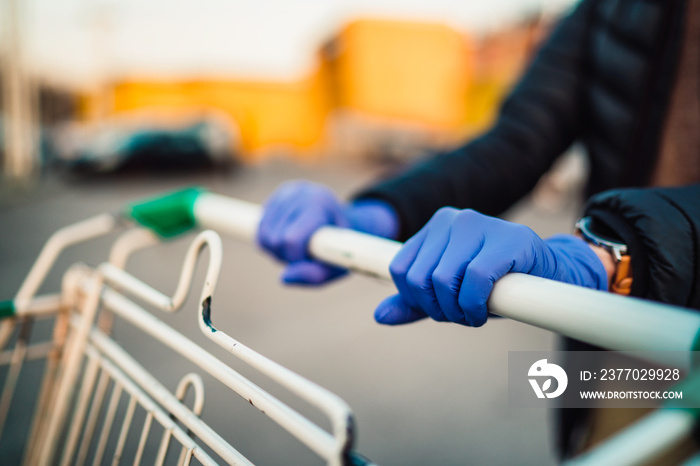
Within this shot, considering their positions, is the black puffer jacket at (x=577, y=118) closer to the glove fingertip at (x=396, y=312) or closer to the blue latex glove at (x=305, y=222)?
the blue latex glove at (x=305, y=222)

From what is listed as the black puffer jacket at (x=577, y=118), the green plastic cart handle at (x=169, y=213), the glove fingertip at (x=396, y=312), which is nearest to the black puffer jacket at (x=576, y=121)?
the black puffer jacket at (x=577, y=118)

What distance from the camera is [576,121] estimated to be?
1.51m

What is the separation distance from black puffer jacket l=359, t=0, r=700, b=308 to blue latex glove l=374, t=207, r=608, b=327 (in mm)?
534

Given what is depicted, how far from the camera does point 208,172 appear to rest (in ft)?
37.1

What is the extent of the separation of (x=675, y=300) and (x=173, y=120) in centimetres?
1335

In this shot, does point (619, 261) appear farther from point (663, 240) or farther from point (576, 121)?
point (576, 121)

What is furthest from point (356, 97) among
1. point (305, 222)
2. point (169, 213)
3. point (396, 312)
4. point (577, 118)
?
point (396, 312)

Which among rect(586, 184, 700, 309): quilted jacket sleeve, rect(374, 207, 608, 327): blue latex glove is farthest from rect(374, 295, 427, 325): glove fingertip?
rect(586, 184, 700, 309): quilted jacket sleeve

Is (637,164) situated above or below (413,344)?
above

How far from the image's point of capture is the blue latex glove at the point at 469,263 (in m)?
0.68

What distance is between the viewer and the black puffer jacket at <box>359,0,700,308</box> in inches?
47.9

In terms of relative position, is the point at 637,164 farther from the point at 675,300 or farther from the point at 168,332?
the point at 168,332

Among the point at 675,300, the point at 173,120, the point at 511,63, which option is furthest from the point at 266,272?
the point at 511,63

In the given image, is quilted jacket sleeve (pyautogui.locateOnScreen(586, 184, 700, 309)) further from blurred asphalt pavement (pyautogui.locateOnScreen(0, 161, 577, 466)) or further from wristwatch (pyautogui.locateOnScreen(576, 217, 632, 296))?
blurred asphalt pavement (pyautogui.locateOnScreen(0, 161, 577, 466))
